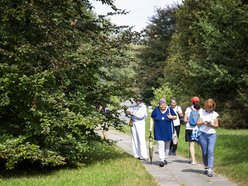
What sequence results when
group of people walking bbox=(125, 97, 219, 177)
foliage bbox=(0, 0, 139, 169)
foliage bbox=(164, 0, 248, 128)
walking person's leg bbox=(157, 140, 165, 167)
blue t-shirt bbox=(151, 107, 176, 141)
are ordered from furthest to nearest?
foliage bbox=(164, 0, 248, 128) < blue t-shirt bbox=(151, 107, 176, 141) < walking person's leg bbox=(157, 140, 165, 167) < group of people walking bbox=(125, 97, 219, 177) < foliage bbox=(0, 0, 139, 169)

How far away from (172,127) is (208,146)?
2.46 metres

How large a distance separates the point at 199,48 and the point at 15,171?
2254 cm

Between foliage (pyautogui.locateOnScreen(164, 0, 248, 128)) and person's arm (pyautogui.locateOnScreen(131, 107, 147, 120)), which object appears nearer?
person's arm (pyautogui.locateOnScreen(131, 107, 147, 120))

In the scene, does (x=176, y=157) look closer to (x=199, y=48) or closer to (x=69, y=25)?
(x=69, y=25)

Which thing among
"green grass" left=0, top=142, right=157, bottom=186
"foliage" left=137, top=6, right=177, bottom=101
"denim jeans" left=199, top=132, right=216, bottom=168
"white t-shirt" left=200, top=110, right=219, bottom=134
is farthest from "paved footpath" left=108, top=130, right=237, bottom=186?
"foliage" left=137, top=6, right=177, bottom=101

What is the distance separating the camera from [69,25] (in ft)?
38.0

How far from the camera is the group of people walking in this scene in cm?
1116

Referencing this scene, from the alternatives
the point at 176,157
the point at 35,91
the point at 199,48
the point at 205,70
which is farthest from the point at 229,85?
the point at 35,91

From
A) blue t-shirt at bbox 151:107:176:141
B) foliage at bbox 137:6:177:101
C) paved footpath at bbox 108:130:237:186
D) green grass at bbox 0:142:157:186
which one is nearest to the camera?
green grass at bbox 0:142:157:186

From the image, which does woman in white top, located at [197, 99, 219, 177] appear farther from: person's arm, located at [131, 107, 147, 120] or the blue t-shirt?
person's arm, located at [131, 107, 147, 120]

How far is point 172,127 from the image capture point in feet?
44.1

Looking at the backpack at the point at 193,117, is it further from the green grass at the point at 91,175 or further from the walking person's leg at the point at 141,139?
the green grass at the point at 91,175

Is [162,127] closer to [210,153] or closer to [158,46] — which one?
[210,153]

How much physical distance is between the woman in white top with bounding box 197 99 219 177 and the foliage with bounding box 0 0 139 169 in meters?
2.08
